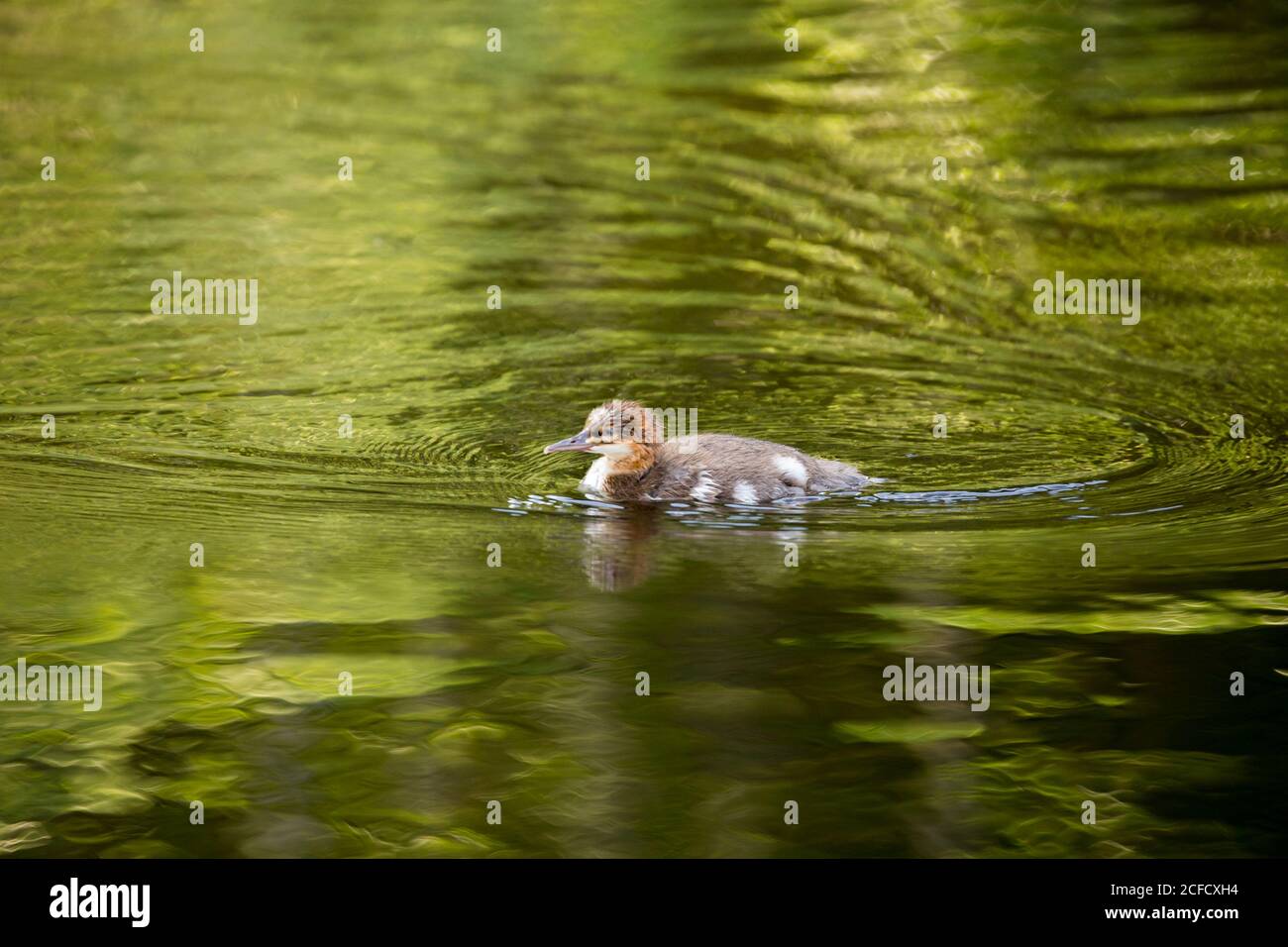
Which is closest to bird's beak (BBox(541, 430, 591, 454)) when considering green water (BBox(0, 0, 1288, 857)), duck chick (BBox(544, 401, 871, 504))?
duck chick (BBox(544, 401, 871, 504))

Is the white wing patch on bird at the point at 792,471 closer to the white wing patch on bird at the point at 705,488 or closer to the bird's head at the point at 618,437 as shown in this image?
the white wing patch on bird at the point at 705,488

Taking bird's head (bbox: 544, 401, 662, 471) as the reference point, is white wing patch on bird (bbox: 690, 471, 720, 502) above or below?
below

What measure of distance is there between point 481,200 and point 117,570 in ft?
21.2

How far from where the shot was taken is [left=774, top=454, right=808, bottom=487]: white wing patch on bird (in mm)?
8031

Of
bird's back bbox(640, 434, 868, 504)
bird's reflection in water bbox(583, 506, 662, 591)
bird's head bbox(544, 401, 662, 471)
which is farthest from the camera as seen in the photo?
bird's head bbox(544, 401, 662, 471)

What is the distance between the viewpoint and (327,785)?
5.49 meters

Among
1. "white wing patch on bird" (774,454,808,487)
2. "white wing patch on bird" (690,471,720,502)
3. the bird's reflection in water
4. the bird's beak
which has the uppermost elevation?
the bird's beak

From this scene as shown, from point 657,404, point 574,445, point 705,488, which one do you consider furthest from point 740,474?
point 657,404

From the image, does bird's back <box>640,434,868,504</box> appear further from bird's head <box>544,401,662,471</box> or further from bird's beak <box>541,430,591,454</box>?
bird's beak <box>541,430,591,454</box>

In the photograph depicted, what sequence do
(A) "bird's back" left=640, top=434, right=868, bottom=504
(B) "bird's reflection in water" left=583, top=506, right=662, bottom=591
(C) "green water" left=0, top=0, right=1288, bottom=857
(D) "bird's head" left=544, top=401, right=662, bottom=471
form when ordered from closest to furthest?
(C) "green water" left=0, top=0, right=1288, bottom=857
(B) "bird's reflection in water" left=583, top=506, right=662, bottom=591
(A) "bird's back" left=640, top=434, right=868, bottom=504
(D) "bird's head" left=544, top=401, right=662, bottom=471

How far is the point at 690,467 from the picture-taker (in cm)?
817

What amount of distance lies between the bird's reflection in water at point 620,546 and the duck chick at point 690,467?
185 millimetres

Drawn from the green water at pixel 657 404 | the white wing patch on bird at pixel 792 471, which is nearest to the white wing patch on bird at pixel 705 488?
the green water at pixel 657 404

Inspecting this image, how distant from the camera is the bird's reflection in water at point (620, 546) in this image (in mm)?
7160
